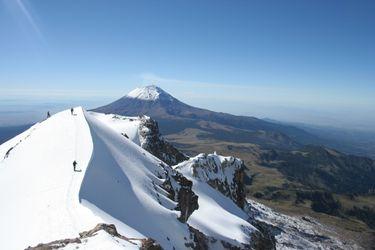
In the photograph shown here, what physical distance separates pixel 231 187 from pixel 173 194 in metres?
49.1

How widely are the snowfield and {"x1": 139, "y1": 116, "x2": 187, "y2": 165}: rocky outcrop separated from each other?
23.2 meters

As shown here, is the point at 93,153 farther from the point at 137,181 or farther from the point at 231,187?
the point at 231,187

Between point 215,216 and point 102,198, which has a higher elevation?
point 102,198

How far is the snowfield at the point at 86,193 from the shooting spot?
29.6 meters

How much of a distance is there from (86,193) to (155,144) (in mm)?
60222

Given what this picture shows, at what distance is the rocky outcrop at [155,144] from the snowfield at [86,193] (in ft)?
76.2

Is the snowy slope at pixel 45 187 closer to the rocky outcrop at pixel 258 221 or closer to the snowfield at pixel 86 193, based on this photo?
the snowfield at pixel 86 193

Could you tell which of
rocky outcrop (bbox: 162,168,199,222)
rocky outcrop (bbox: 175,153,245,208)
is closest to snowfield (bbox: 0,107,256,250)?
rocky outcrop (bbox: 162,168,199,222)

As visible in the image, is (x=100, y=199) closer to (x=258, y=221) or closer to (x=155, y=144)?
(x=155, y=144)

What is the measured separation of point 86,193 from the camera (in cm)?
3538

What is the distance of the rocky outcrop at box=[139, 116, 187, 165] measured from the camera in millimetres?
93088

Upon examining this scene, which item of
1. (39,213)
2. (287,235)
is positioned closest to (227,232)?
(39,213)

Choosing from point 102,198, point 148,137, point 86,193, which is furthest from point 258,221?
point 86,193

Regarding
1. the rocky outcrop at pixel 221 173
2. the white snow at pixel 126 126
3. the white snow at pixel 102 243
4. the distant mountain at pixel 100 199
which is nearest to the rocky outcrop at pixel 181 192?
the distant mountain at pixel 100 199
